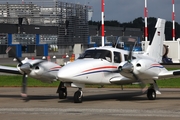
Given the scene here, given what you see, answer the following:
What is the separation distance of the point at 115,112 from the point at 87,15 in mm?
79536

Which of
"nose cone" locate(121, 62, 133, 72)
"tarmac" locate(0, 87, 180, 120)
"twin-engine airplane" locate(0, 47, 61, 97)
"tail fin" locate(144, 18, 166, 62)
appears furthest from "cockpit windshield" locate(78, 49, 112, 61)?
"tail fin" locate(144, 18, 166, 62)

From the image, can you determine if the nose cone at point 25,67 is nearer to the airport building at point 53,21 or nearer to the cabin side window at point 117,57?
the cabin side window at point 117,57

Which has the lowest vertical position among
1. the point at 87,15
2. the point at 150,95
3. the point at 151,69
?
the point at 150,95

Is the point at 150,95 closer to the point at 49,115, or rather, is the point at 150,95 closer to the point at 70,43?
the point at 49,115

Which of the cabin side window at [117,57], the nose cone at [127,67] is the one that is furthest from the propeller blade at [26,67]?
the nose cone at [127,67]

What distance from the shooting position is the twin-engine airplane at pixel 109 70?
19406 millimetres

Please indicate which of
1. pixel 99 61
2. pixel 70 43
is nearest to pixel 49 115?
pixel 99 61

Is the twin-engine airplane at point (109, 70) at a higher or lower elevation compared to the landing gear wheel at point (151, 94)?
higher

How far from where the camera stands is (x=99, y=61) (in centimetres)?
2036

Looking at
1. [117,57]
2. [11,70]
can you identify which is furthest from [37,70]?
[117,57]

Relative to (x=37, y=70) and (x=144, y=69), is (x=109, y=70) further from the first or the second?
(x=37, y=70)

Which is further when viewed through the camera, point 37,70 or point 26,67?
point 37,70

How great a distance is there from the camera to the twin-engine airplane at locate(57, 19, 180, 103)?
63.7 ft

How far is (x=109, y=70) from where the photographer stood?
20.7 meters
